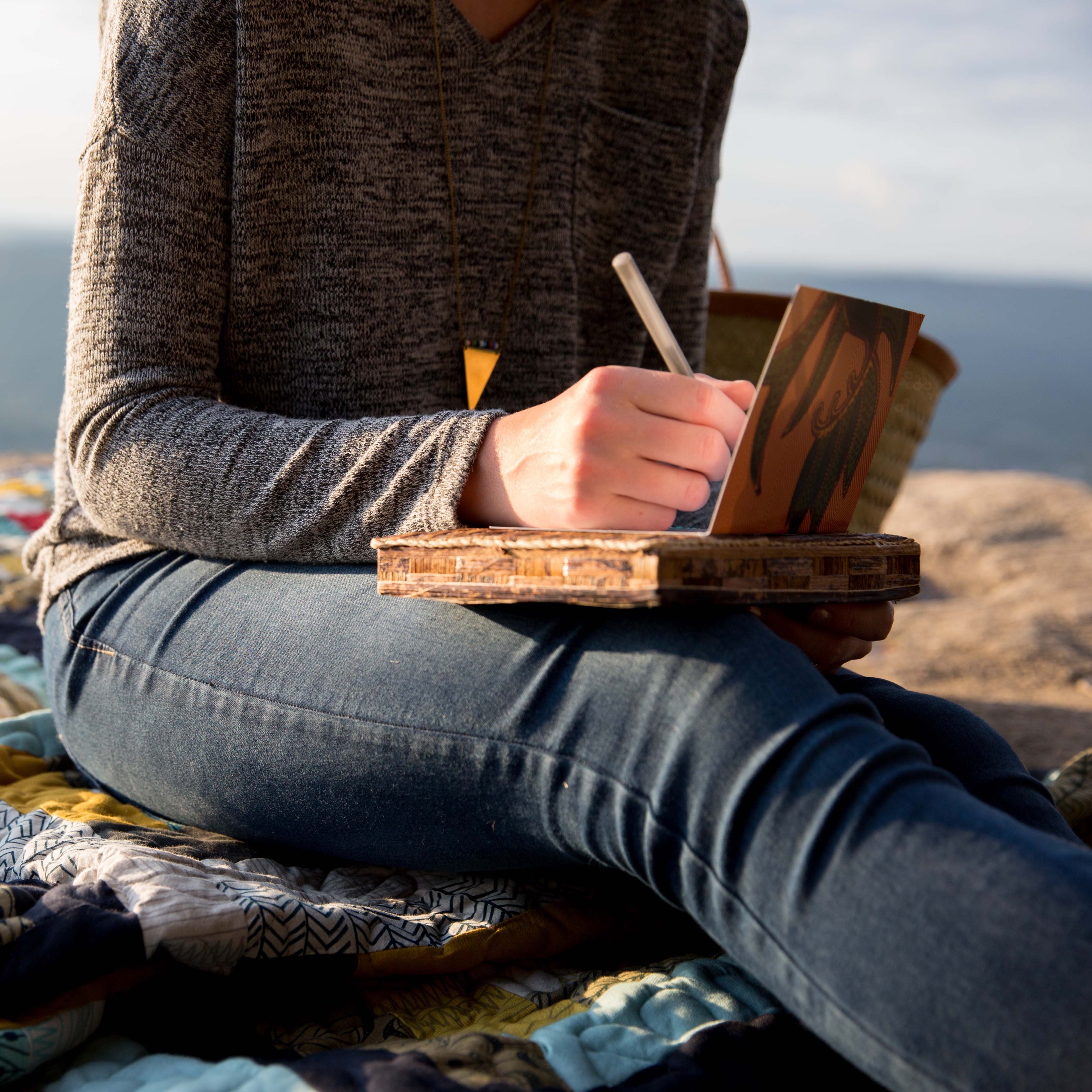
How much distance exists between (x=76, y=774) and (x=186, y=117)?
0.52 m

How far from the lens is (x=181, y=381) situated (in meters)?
0.65

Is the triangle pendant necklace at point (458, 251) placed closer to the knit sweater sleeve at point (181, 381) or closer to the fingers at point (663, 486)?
the knit sweater sleeve at point (181, 381)

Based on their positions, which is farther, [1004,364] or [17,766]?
[1004,364]

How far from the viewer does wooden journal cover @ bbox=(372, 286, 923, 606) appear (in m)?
0.42

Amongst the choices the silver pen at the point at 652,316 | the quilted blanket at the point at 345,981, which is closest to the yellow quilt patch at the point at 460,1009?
the quilted blanket at the point at 345,981

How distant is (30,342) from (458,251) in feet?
15.9

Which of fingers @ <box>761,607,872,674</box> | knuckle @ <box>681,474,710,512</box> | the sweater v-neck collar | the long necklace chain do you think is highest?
the sweater v-neck collar

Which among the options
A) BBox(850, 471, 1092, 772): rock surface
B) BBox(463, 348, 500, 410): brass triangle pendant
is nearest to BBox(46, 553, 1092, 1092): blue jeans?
BBox(463, 348, 500, 410): brass triangle pendant

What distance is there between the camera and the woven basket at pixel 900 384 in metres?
1.11

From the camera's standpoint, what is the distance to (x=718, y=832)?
412mm

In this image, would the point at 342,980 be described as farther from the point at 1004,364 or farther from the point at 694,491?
the point at 1004,364

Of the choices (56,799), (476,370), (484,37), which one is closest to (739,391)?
(476,370)

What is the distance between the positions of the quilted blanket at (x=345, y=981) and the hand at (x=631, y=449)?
0.25m

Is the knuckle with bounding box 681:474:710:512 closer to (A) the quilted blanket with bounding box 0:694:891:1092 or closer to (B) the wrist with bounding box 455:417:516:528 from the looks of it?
(B) the wrist with bounding box 455:417:516:528
